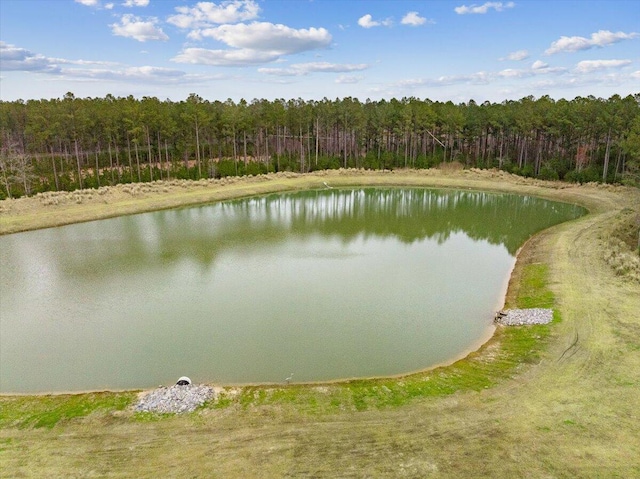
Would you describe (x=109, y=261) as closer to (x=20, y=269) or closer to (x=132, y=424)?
(x=20, y=269)

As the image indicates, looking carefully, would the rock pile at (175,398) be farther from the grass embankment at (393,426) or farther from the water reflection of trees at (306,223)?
the water reflection of trees at (306,223)

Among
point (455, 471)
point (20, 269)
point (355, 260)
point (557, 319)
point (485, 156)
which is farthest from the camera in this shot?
point (485, 156)

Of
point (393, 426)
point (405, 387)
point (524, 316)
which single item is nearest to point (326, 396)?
point (393, 426)

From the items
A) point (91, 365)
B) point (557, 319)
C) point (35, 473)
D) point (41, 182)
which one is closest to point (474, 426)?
point (557, 319)

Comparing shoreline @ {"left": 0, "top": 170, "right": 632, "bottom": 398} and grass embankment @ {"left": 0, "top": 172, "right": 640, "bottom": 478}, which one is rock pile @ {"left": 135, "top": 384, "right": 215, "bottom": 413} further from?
shoreline @ {"left": 0, "top": 170, "right": 632, "bottom": 398}

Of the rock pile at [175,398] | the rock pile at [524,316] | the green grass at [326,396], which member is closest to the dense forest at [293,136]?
the rock pile at [524,316]

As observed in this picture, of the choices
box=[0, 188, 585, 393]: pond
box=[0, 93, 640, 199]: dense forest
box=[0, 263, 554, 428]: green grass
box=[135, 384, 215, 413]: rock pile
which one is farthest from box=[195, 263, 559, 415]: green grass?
box=[0, 93, 640, 199]: dense forest
